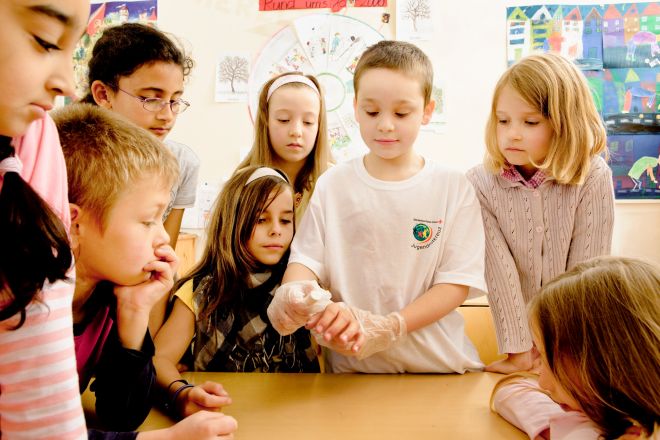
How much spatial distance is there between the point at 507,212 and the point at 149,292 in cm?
79

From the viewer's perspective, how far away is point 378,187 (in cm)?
121

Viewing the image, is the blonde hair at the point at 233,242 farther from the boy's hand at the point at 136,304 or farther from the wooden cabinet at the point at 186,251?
the wooden cabinet at the point at 186,251

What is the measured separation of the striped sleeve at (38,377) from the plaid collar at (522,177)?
3.23 feet

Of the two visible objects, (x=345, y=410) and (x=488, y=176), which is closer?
(x=345, y=410)

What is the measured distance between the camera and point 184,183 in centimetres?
160

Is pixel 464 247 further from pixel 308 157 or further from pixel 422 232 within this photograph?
pixel 308 157

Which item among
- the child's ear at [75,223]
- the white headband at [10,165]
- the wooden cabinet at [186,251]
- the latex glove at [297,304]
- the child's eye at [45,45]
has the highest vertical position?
the child's eye at [45,45]

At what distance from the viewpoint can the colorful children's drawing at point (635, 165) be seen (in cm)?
257

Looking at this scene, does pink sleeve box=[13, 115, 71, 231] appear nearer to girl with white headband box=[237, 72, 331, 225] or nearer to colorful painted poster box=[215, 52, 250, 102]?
girl with white headband box=[237, 72, 331, 225]

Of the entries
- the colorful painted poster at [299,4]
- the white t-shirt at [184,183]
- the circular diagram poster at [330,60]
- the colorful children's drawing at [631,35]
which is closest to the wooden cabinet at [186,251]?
the circular diagram poster at [330,60]

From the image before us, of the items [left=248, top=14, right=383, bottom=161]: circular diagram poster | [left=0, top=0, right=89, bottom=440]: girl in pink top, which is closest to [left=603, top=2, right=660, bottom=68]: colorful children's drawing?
[left=248, top=14, right=383, bottom=161]: circular diagram poster

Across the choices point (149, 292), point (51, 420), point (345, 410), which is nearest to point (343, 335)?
point (345, 410)

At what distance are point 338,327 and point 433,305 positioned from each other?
235 millimetres

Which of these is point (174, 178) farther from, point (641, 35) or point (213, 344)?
point (641, 35)
